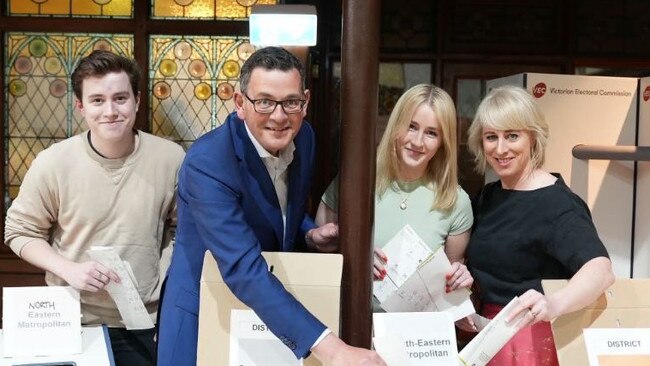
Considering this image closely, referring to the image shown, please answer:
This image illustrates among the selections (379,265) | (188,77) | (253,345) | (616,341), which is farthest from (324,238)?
(188,77)

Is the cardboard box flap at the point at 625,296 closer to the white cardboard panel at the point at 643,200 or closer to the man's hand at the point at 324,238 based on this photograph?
the man's hand at the point at 324,238

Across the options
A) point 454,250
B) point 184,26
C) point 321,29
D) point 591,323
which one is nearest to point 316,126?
point 321,29

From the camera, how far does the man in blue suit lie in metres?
1.56

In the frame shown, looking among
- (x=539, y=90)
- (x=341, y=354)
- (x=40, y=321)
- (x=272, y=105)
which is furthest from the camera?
(x=539, y=90)

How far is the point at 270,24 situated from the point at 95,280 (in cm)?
204

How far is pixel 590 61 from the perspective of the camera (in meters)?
4.35

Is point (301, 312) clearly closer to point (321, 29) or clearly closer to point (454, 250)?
point (454, 250)

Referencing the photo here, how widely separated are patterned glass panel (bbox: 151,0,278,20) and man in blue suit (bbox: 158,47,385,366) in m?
2.53

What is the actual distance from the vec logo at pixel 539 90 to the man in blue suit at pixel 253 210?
1277 mm

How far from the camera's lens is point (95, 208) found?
210 centimetres

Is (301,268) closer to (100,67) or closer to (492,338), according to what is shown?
(492,338)

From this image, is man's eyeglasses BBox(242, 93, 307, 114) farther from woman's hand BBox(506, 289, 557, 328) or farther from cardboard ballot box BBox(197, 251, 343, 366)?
woman's hand BBox(506, 289, 557, 328)

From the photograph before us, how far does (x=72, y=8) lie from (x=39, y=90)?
1.59 ft

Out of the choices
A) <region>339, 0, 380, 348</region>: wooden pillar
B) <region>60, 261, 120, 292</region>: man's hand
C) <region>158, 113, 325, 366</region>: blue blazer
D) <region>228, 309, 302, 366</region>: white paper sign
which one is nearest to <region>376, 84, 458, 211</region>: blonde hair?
<region>158, 113, 325, 366</region>: blue blazer
